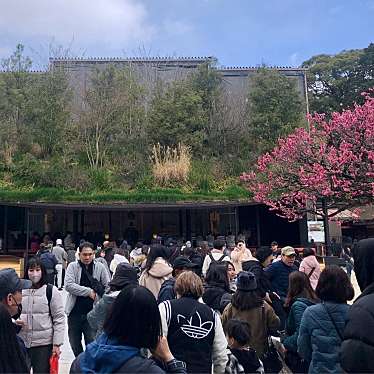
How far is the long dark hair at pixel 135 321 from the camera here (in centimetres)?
159

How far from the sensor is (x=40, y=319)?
3.22 metres


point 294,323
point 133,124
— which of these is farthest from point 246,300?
point 133,124

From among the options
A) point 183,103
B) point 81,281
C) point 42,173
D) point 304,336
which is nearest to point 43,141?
point 42,173

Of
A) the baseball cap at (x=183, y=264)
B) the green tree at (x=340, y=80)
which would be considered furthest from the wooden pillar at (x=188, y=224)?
the baseball cap at (x=183, y=264)

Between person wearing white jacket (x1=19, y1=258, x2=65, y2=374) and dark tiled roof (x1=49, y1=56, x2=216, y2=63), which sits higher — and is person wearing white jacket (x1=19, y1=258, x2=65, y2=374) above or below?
below

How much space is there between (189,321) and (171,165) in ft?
47.8

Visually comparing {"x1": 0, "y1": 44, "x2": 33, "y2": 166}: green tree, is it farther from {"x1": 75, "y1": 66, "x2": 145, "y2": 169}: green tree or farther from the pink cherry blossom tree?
the pink cherry blossom tree

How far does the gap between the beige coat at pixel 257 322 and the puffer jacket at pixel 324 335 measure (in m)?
0.60

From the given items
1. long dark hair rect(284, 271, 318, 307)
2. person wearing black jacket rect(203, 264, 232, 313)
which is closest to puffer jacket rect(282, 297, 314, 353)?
long dark hair rect(284, 271, 318, 307)

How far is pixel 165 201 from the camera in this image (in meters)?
15.2

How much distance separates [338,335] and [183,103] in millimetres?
17214

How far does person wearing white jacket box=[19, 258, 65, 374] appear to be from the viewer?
3201 mm

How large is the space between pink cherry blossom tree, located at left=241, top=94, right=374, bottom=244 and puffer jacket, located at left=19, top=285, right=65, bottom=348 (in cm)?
773

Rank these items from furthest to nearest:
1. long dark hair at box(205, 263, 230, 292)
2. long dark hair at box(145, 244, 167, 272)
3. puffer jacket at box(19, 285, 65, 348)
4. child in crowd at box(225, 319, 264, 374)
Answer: long dark hair at box(145, 244, 167, 272) < long dark hair at box(205, 263, 230, 292) < puffer jacket at box(19, 285, 65, 348) < child in crowd at box(225, 319, 264, 374)
